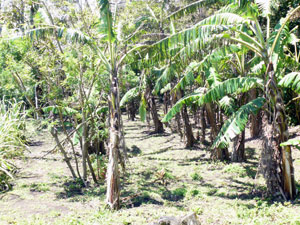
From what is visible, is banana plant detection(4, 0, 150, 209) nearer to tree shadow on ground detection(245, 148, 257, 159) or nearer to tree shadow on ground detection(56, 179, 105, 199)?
tree shadow on ground detection(56, 179, 105, 199)

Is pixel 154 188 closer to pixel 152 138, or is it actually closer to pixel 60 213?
pixel 60 213

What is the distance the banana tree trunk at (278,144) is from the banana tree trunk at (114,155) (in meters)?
3.93

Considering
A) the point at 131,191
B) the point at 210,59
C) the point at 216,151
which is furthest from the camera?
the point at 216,151

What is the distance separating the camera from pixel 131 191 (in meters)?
9.64

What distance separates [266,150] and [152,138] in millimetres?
11974

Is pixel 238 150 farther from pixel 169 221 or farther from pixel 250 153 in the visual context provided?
pixel 169 221

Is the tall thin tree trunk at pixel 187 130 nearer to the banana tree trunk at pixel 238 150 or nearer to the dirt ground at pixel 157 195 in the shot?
the dirt ground at pixel 157 195

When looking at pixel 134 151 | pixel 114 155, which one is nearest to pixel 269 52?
pixel 114 155

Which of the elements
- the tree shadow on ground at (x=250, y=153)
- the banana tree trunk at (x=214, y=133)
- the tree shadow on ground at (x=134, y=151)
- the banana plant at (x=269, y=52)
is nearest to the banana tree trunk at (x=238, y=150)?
the banana tree trunk at (x=214, y=133)

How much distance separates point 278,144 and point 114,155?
169 inches

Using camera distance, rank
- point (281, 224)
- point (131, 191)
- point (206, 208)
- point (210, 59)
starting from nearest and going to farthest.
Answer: point (281, 224), point (206, 208), point (210, 59), point (131, 191)

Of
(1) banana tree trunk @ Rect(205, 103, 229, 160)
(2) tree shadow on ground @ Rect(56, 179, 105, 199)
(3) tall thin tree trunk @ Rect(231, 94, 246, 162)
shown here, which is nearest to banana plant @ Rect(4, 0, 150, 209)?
(2) tree shadow on ground @ Rect(56, 179, 105, 199)

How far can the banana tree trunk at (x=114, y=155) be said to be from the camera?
7718 mm

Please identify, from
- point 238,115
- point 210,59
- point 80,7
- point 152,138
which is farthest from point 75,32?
point 152,138
